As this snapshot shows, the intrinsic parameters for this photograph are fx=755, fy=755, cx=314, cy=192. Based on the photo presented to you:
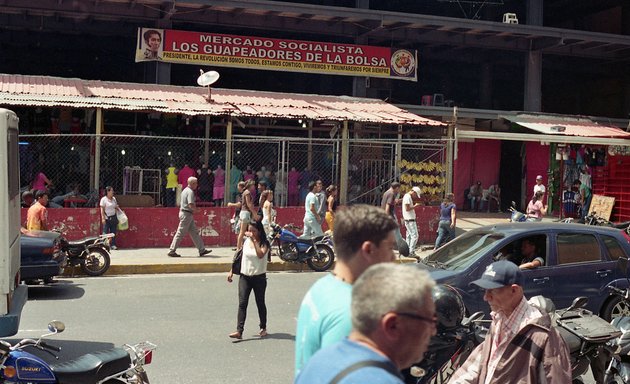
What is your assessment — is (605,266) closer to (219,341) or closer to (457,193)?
(219,341)

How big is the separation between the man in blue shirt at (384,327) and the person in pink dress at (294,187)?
17667 mm

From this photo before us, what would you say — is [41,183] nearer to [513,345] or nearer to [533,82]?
[513,345]

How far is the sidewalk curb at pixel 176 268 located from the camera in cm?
1468

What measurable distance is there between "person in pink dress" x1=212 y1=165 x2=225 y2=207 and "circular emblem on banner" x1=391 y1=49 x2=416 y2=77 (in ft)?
32.2

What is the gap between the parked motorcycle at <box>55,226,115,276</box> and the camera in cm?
1390

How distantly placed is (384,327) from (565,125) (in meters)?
25.9

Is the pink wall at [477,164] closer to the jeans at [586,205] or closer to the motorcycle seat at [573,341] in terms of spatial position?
the jeans at [586,205]

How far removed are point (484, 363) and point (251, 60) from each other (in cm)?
2189

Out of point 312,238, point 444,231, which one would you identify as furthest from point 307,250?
point 444,231

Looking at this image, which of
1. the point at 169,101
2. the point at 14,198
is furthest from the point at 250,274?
the point at 169,101

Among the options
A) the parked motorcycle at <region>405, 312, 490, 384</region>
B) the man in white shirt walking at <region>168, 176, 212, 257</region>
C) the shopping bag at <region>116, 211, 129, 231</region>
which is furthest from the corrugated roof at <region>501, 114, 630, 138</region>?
the parked motorcycle at <region>405, 312, 490, 384</region>

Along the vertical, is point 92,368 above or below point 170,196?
below

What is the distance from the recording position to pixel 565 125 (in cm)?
2658

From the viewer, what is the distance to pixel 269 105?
22.2 metres
